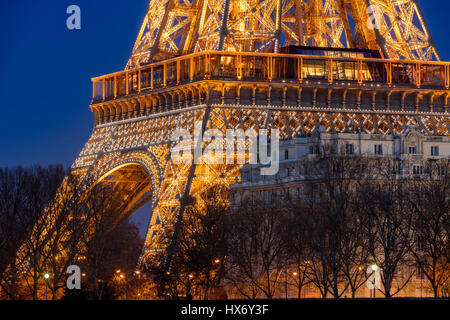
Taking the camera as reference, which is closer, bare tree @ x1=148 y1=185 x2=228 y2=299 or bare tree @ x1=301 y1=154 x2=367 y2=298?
bare tree @ x1=301 y1=154 x2=367 y2=298

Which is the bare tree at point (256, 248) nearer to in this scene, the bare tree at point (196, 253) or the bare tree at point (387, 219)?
the bare tree at point (196, 253)

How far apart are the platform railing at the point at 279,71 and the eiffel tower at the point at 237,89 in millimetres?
93

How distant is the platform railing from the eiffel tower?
93mm

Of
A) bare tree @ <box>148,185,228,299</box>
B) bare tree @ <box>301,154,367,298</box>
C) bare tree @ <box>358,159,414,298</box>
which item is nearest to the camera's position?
bare tree @ <box>301,154,367,298</box>

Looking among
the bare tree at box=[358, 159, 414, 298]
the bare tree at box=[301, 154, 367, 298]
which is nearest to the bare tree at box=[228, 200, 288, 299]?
the bare tree at box=[301, 154, 367, 298]

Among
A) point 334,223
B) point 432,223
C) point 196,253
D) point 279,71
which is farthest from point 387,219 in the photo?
point 279,71

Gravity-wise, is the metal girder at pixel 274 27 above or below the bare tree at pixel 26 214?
above

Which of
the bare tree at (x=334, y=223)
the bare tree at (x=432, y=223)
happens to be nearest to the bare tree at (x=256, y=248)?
the bare tree at (x=334, y=223)

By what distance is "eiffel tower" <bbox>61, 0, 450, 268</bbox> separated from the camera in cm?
9944

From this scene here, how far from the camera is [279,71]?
10138 centimetres

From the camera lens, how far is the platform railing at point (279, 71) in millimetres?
99875

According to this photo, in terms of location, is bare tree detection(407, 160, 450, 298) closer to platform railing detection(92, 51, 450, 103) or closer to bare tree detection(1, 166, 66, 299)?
platform railing detection(92, 51, 450, 103)
